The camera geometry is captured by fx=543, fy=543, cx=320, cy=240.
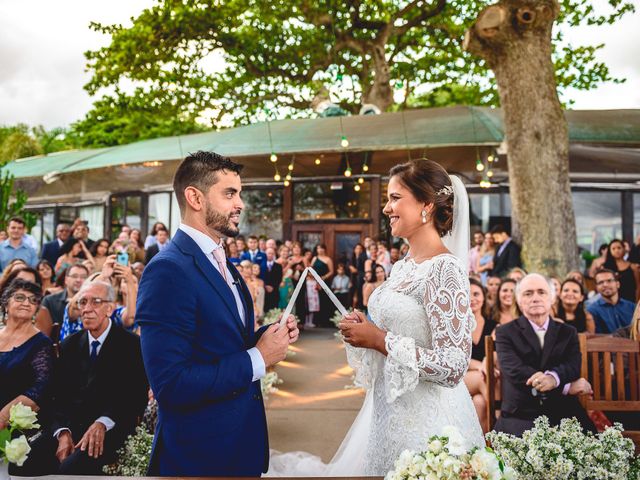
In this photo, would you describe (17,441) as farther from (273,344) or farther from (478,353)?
(478,353)

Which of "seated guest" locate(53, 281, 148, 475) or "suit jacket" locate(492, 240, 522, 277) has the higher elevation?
"suit jacket" locate(492, 240, 522, 277)

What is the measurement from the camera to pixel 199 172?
1984 millimetres

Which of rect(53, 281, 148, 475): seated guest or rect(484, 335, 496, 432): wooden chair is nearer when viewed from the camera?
rect(53, 281, 148, 475): seated guest

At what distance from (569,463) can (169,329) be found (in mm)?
1481

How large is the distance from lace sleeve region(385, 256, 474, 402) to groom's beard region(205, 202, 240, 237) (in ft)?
2.41

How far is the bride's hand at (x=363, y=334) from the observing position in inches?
82.6

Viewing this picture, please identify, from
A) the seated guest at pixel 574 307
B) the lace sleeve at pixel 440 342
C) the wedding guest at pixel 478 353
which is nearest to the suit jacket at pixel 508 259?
the seated guest at pixel 574 307

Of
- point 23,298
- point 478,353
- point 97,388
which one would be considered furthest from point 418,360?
point 478,353

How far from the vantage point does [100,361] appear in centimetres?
342

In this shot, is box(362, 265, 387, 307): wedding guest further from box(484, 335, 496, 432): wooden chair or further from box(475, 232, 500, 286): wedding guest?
box(484, 335, 496, 432): wooden chair

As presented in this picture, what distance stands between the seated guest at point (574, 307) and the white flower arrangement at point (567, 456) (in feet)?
11.7

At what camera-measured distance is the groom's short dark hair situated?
1.98 meters

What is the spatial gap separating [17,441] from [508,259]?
7.29 m

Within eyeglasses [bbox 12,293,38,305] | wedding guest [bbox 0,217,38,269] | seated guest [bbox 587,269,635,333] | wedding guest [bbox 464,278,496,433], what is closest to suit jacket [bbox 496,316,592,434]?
wedding guest [bbox 464,278,496,433]
